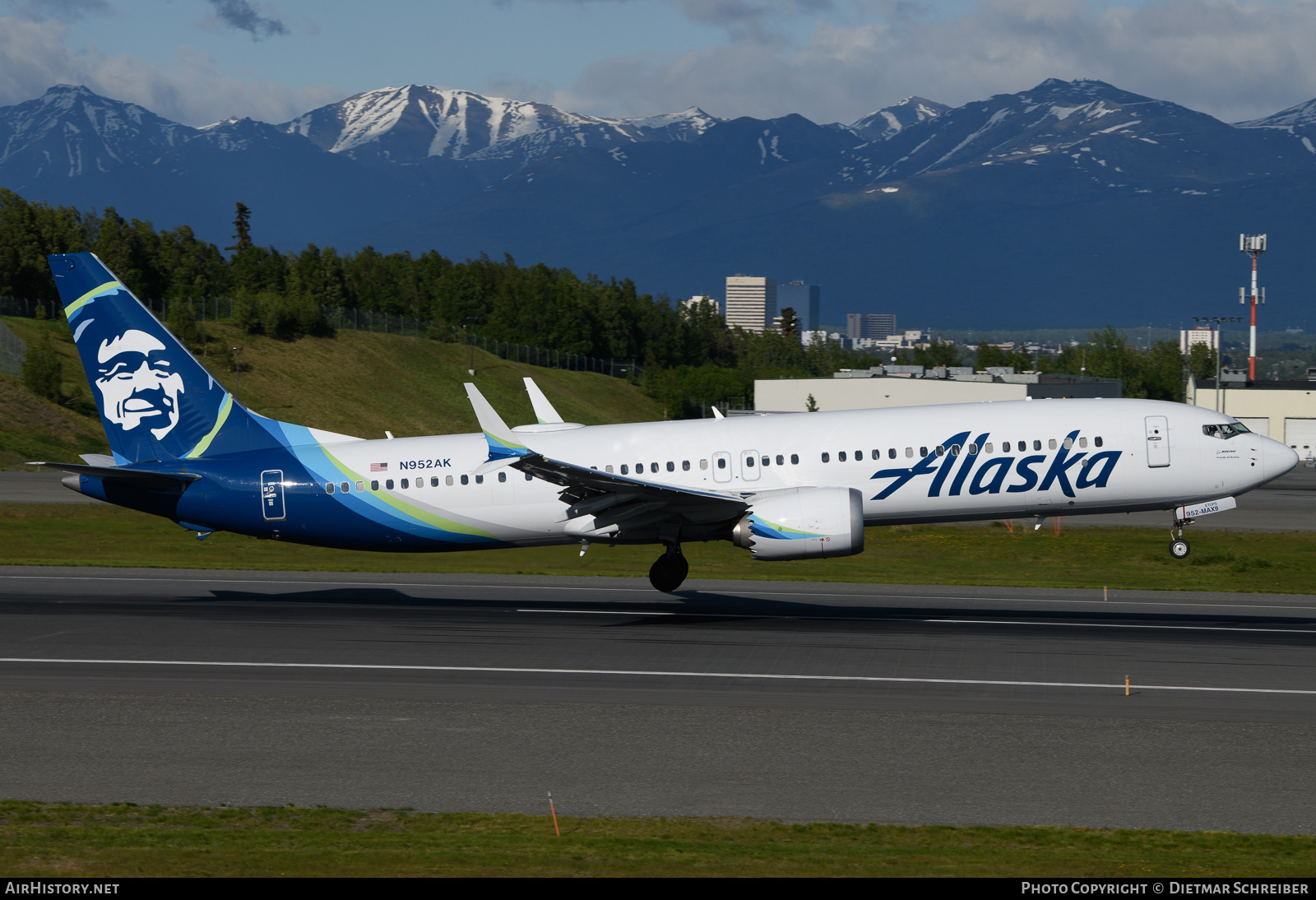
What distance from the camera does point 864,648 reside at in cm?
2472

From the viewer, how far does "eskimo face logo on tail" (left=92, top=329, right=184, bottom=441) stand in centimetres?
3008

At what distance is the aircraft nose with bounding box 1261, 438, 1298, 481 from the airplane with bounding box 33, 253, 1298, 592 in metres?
0.04

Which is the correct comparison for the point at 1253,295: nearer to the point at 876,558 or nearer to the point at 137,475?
the point at 876,558

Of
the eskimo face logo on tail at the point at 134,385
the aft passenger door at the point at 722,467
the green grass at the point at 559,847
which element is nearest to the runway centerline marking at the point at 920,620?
the aft passenger door at the point at 722,467

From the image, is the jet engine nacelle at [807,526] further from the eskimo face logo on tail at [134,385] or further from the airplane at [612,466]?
the eskimo face logo on tail at [134,385]

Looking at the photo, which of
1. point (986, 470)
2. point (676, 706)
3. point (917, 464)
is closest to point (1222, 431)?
point (986, 470)

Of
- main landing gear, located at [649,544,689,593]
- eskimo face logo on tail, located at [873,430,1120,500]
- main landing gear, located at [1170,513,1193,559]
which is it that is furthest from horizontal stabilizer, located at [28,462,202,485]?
main landing gear, located at [1170,513,1193,559]

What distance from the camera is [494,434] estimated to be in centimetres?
2842

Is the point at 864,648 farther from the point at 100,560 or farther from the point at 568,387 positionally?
the point at 568,387

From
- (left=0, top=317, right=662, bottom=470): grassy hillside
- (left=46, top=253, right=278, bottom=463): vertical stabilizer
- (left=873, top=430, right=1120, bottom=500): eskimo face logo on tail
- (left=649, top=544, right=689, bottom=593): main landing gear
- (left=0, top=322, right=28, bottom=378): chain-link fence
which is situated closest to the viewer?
(left=873, top=430, right=1120, bottom=500): eskimo face logo on tail

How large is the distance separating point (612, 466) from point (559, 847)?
16734mm

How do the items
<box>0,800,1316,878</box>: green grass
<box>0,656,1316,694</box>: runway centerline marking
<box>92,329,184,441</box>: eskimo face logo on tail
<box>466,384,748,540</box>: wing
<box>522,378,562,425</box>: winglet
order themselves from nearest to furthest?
<box>0,800,1316,878</box>: green grass < <box>0,656,1316,694</box>: runway centerline marking < <box>466,384,748,540</box>: wing < <box>92,329,184,441</box>: eskimo face logo on tail < <box>522,378,562,425</box>: winglet

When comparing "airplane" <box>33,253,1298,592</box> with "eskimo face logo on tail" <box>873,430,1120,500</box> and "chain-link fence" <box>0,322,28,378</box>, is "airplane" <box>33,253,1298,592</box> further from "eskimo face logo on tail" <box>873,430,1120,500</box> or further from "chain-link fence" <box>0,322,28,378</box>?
"chain-link fence" <box>0,322,28,378</box>

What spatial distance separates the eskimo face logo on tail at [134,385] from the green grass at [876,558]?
921 cm
